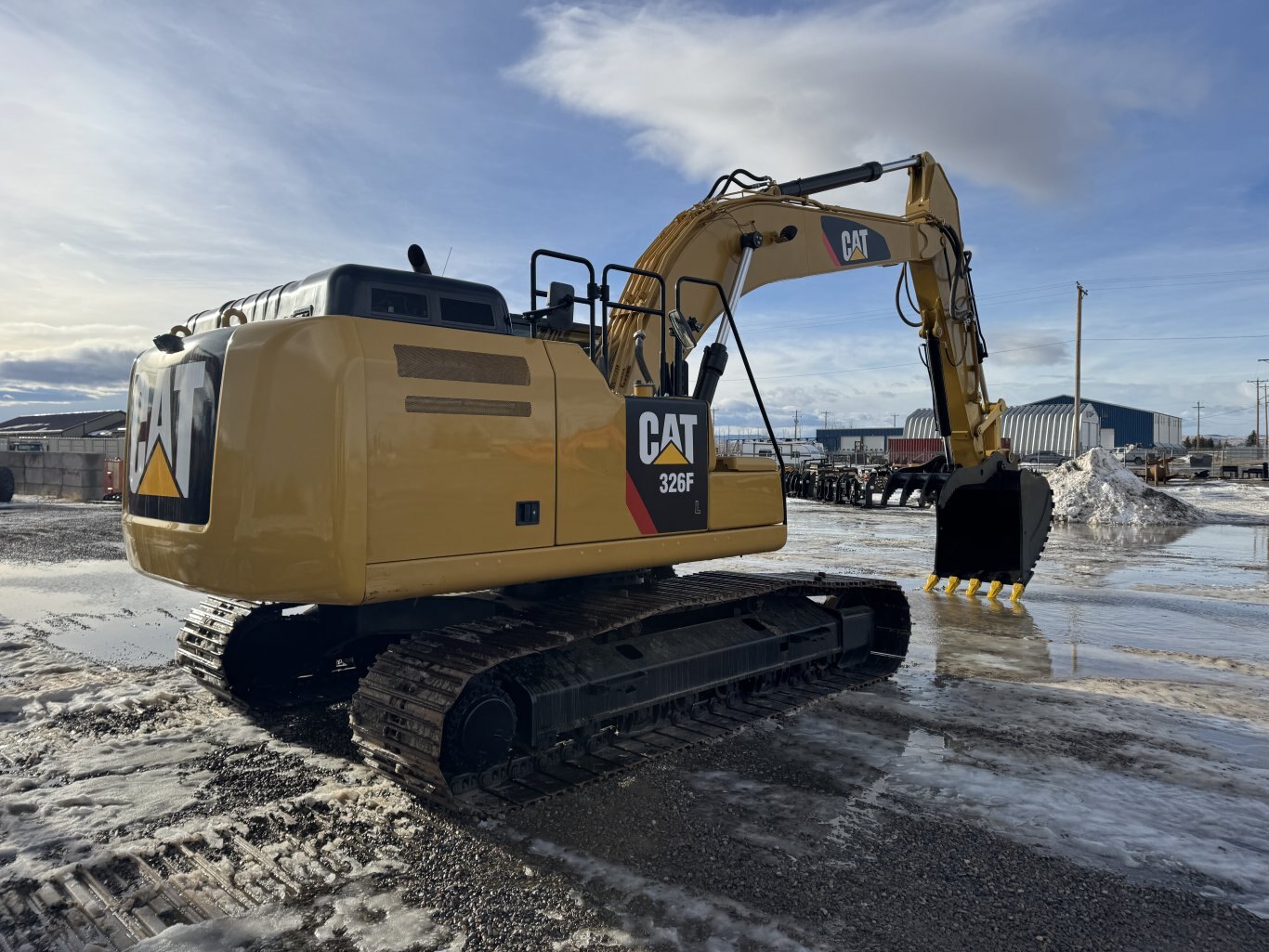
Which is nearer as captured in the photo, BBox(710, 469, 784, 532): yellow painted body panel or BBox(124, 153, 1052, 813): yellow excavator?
BBox(124, 153, 1052, 813): yellow excavator

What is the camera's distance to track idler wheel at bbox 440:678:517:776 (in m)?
3.94

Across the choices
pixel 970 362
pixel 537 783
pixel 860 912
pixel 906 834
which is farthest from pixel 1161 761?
pixel 970 362

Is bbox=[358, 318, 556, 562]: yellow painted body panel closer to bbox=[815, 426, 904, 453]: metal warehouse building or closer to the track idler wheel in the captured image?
the track idler wheel

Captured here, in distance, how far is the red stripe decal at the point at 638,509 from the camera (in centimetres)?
466

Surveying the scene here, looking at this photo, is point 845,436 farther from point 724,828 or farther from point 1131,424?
point 724,828

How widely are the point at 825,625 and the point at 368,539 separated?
3.75m

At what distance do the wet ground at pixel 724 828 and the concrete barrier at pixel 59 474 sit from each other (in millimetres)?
20710

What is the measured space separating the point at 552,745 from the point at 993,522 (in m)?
6.52

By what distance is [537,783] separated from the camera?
4.21 meters

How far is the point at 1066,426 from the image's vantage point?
237 ft

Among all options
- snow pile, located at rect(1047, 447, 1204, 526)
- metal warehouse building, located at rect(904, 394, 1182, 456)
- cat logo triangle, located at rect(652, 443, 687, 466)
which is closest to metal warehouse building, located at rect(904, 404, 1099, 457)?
metal warehouse building, located at rect(904, 394, 1182, 456)

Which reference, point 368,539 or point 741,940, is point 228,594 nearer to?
point 368,539

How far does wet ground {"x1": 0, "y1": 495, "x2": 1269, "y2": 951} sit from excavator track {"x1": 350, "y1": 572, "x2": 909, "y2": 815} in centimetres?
13

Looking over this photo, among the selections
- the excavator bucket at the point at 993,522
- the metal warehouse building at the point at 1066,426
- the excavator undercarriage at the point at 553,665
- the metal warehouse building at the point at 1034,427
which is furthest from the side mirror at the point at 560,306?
the metal warehouse building at the point at 1034,427
